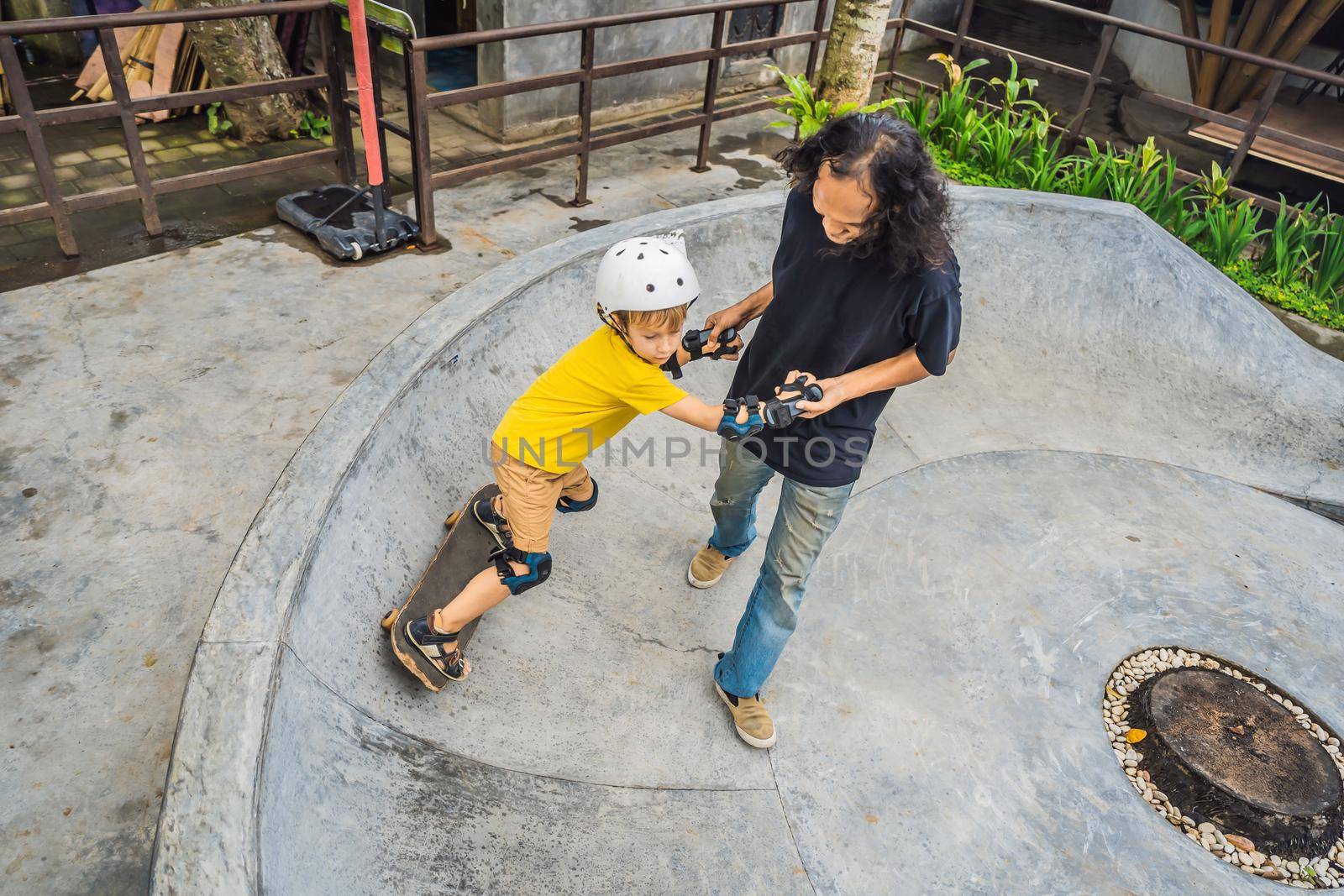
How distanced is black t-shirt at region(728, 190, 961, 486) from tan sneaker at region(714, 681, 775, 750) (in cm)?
→ 91

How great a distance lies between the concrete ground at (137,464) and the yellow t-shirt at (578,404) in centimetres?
116

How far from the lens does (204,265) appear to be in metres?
4.51

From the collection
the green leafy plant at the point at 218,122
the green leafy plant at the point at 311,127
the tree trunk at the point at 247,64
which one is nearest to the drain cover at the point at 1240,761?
the tree trunk at the point at 247,64

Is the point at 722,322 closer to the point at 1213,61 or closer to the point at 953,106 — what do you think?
the point at 953,106

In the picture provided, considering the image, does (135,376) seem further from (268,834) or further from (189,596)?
(268,834)

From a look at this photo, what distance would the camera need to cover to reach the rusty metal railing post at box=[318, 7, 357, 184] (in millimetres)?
4789

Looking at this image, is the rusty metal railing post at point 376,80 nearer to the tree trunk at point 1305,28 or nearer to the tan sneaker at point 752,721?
the tan sneaker at point 752,721

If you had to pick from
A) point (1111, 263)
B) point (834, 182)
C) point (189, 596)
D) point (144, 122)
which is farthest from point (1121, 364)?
point (144, 122)

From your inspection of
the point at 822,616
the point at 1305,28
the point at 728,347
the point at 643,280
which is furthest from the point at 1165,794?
the point at 1305,28

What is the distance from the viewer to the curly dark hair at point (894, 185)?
2166 millimetres

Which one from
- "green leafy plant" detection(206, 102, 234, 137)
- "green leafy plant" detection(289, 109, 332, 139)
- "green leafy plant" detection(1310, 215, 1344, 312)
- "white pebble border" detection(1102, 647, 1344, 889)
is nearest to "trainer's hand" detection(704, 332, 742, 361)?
"white pebble border" detection(1102, 647, 1344, 889)

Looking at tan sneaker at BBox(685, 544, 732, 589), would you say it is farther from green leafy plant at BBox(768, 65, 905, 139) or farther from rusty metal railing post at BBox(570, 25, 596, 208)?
green leafy plant at BBox(768, 65, 905, 139)

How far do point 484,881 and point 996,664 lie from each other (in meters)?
2.19

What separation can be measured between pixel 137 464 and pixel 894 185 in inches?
115
